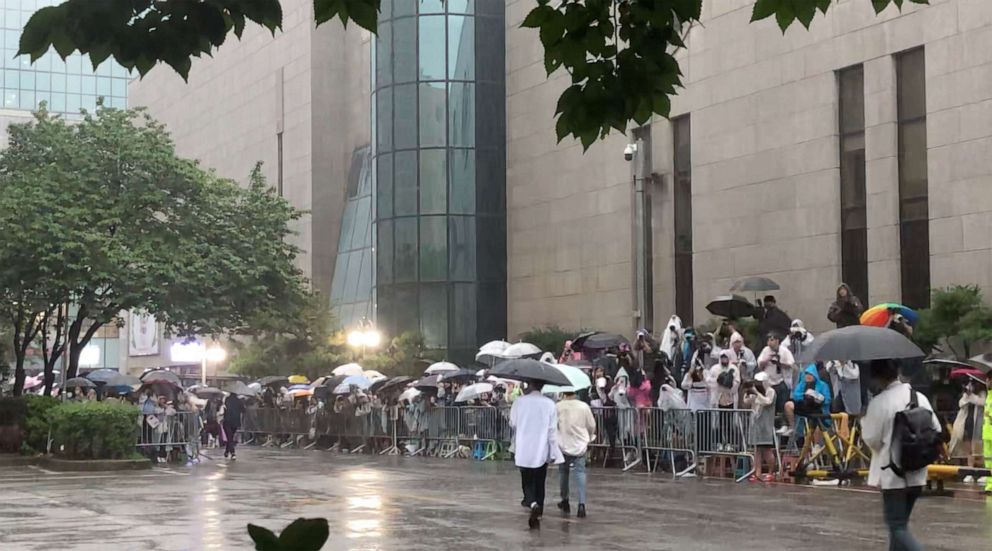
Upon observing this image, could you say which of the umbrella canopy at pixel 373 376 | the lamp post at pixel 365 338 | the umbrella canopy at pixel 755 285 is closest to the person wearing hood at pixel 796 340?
the umbrella canopy at pixel 755 285

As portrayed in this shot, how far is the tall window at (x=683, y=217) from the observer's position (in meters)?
40.2

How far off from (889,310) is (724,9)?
1746 cm

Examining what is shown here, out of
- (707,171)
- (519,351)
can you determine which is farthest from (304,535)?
(707,171)

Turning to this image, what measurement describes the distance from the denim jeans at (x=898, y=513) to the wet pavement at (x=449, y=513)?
4.07m

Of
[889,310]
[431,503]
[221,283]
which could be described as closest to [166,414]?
[221,283]

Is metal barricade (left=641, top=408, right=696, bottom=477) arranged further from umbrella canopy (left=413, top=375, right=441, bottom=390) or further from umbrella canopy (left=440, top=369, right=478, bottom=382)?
umbrella canopy (left=440, top=369, right=478, bottom=382)

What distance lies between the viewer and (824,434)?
22.0 meters

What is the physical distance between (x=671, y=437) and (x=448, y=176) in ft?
83.8

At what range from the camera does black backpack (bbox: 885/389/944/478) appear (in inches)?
396

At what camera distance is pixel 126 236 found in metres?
37.0

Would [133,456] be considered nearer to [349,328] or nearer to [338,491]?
[338,491]

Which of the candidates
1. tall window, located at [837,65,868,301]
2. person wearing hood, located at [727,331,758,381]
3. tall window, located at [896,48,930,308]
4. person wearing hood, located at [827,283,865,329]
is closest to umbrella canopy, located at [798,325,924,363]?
person wearing hood, located at [827,283,865,329]

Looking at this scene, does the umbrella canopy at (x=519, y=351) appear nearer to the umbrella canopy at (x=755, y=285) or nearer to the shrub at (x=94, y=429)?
the umbrella canopy at (x=755, y=285)

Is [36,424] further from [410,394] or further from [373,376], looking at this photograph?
[373,376]
